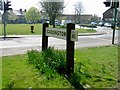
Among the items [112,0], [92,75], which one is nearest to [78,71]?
[92,75]

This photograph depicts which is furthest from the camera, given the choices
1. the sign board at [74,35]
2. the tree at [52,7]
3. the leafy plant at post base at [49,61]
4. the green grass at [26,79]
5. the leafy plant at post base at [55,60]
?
the tree at [52,7]

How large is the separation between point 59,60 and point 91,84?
196 cm

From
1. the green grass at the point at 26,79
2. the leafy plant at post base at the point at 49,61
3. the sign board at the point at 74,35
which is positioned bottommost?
the green grass at the point at 26,79

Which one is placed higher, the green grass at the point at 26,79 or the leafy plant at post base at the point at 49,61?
the leafy plant at post base at the point at 49,61

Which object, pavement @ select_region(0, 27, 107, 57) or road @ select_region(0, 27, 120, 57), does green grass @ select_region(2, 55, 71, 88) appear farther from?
road @ select_region(0, 27, 120, 57)

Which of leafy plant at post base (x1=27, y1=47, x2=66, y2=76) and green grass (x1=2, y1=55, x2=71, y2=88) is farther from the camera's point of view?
leafy plant at post base (x1=27, y1=47, x2=66, y2=76)

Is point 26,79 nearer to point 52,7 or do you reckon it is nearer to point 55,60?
point 55,60

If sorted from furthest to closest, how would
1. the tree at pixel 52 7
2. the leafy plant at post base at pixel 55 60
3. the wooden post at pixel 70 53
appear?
1. the tree at pixel 52 7
2. the leafy plant at post base at pixel 55 60
3. the wooden post at pixel 70 53

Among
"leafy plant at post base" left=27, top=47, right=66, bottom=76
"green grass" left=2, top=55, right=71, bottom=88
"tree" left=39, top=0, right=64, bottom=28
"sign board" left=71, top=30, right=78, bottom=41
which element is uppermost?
"tree" left=39, top=0, right=64, bottom=28

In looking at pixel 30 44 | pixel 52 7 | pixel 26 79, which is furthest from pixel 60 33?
pixel 52 7

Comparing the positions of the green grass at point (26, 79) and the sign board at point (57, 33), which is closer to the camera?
the green grass at point (26, 79)

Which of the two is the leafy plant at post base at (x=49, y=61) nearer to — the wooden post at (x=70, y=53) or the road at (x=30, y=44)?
the wooden post at (x=70, y=53)

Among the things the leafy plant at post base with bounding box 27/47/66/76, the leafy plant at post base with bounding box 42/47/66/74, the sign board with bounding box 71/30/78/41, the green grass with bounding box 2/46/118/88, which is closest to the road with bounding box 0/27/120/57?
the leafy plant at post base with bounding box 27/47/66/76

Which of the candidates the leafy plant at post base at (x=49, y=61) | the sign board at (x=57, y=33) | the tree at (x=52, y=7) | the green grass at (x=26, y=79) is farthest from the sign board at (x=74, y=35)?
the tree at (x=52, y=7)
